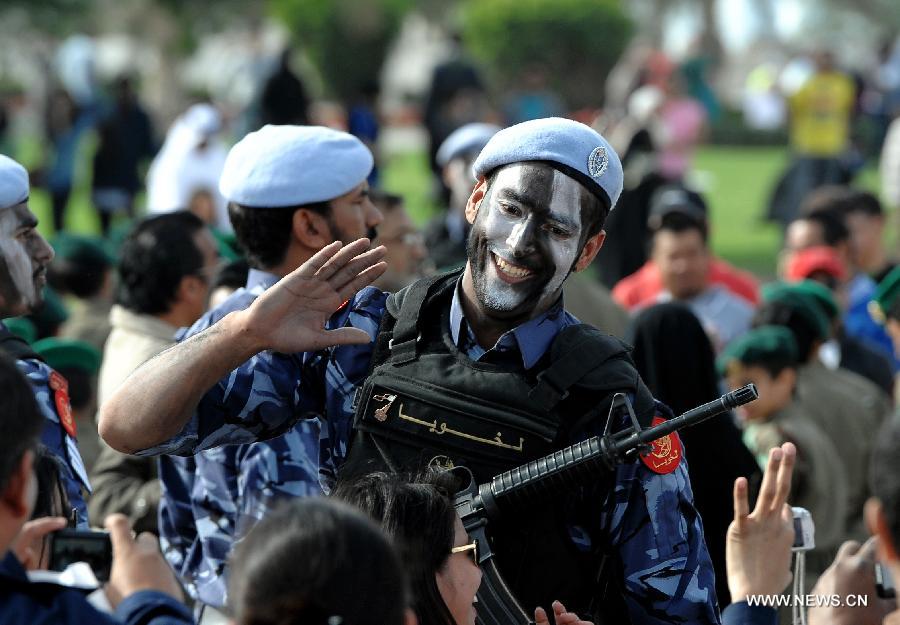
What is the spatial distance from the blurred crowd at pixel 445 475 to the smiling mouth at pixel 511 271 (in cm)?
24

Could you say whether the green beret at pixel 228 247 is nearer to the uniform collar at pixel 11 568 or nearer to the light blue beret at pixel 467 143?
the light blue beret at pixel 467 143

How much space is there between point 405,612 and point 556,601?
69cm

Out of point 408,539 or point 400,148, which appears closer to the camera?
point 408,539

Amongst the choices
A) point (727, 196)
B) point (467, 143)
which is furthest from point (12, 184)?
point (727, 196)

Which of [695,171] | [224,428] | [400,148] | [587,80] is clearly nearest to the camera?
[224,428]

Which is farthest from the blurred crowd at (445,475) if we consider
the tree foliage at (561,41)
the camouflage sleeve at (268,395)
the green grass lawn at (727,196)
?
the tree foliage at (561,41)

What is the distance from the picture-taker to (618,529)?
3.27 m

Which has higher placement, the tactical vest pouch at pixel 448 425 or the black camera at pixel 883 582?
the black camera at pixel 883 582

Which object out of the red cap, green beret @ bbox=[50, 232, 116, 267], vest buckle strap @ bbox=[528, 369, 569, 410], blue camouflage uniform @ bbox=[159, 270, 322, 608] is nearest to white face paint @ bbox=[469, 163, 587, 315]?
vest buckle strap @ bbox=[528, 369, 569, 410]

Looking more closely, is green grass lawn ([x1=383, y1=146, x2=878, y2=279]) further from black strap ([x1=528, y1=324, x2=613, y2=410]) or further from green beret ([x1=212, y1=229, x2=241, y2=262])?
black strap ([x1=528, y1=324, x2=613, y2=410])

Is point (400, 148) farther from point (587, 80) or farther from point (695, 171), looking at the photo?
point (695, 171)

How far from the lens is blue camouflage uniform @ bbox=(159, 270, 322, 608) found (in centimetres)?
426

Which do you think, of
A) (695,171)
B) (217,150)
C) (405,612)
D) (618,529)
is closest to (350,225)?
(618,529)

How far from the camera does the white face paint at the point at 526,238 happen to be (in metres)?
3.44
